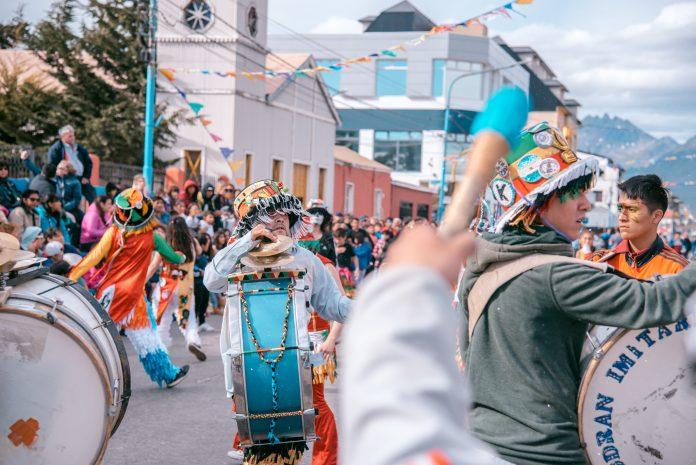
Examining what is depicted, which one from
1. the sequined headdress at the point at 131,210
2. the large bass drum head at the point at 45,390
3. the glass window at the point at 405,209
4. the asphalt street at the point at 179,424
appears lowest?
the glass window at the point at 405,209

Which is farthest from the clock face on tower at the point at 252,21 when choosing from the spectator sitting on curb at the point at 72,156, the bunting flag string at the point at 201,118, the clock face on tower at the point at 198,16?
the spectator sitting on curb at the point at 72,156

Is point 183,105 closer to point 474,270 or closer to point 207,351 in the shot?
point 207,351

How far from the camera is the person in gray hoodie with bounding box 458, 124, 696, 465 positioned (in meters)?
2.51

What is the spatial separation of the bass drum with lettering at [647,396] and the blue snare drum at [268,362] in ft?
5.42

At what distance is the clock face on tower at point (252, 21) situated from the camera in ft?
103

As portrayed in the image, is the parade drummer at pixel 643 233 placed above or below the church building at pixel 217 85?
below

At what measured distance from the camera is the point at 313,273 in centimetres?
477

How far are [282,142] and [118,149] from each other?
30.3 feet

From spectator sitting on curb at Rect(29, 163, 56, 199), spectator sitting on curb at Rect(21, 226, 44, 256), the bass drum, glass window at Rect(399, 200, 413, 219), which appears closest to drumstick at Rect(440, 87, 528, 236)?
the bass drum

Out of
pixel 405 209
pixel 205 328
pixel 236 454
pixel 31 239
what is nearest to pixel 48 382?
pixel 236 454

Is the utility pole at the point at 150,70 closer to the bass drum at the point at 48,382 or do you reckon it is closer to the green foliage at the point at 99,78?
the green foliage at the point at 99,78

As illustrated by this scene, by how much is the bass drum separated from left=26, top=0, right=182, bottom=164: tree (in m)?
23.2

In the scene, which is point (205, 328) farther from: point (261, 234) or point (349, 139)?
point (349, 139)

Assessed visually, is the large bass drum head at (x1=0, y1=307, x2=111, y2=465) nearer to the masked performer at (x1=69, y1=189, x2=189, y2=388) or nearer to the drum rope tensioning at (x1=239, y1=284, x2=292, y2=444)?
the drum rope tensioning at (x1=239, y1=284, x2=292, y2=444)
